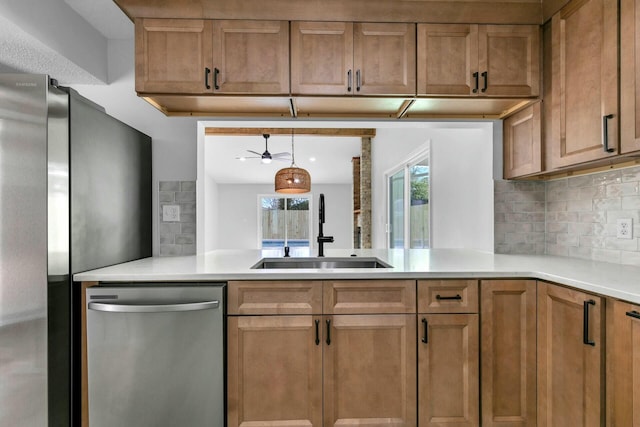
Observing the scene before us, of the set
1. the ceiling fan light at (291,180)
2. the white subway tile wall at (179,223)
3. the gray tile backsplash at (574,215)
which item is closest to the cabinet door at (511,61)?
the gray tile backsplash at (574,215)

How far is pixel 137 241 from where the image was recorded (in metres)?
2.06

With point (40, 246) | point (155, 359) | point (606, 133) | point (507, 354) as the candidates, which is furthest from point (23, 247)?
point (606, 133)

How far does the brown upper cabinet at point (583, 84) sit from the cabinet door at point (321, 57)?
1038 mm

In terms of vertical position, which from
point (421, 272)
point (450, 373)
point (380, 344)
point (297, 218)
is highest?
point (297, 218)

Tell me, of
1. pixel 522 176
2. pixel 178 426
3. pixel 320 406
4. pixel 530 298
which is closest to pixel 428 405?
pixel 320 406

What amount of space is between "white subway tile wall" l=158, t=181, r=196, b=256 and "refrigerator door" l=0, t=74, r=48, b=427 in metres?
0.87

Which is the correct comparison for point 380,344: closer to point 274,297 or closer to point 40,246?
point 274,297

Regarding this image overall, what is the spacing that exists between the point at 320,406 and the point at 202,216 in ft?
4.58

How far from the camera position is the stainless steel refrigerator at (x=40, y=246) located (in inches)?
52.8

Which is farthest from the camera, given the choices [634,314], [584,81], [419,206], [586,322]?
[419,206]

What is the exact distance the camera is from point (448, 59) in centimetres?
180

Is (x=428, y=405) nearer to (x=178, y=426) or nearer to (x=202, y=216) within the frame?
(x=178, y=426)

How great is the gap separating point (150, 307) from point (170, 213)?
92 cm

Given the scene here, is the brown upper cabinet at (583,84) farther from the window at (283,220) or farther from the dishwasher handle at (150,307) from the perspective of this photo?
the window at (283,220)
